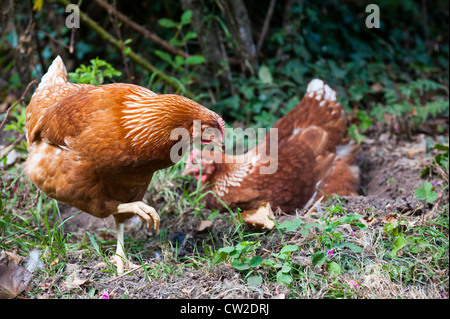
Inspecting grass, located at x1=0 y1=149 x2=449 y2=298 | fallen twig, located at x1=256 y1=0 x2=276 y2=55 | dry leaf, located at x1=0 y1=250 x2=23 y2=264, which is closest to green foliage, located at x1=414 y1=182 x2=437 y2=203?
grass, located at x1=0 y1=149 x2=449 y2=298

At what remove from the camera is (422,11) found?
6574 mm

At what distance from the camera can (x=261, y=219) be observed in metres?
2.89

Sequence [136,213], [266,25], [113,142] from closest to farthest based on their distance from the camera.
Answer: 1. [113,142]
2. [136,213]
3. [266,25]

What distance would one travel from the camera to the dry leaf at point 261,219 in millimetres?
2834

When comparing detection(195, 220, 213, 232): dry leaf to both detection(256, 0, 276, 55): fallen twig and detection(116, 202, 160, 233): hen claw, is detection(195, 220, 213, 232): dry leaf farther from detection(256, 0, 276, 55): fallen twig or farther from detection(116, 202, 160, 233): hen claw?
detection(256, 0, 276, 55): fallen twig

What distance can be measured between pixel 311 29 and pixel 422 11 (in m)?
1.94

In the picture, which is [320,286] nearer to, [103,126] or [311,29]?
[103,126]

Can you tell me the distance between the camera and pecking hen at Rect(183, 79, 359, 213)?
3.73 meters

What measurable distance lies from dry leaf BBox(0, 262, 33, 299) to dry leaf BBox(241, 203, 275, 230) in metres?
1.40

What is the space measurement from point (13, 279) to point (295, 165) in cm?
247

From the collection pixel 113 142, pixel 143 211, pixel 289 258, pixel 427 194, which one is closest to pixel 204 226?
pixel 143 211

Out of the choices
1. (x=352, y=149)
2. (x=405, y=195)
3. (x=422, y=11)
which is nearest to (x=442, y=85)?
(x=422, y=11)

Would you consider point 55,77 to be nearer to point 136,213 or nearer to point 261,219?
point 136,213
